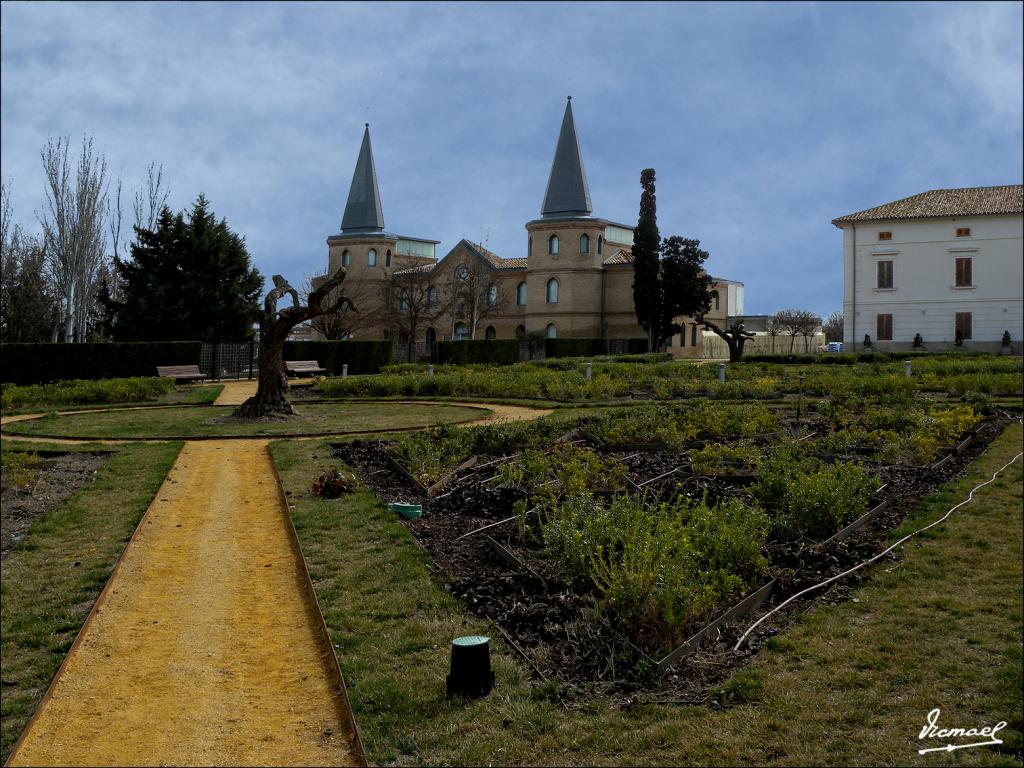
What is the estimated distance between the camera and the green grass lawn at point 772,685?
→ 4625mm

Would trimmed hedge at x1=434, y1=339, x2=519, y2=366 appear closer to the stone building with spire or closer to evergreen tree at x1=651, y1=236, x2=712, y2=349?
evergreen tree at x1=651, y1=236, x2=712, y2=349

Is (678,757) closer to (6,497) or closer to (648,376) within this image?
(6,497)

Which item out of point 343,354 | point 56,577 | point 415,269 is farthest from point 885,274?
point 56,577

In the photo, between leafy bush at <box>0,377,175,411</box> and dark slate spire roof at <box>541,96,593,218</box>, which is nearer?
leafy bush at <box>0,377,175,411</box>

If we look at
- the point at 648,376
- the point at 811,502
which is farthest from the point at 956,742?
the point at 648,376

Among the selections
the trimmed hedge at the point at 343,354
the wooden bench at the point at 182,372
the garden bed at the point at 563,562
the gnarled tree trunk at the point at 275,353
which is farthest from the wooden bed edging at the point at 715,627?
the trimmed hedge at the point at 343,354

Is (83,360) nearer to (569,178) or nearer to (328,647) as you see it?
(328,647)

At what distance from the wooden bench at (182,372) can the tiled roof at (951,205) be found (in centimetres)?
3045

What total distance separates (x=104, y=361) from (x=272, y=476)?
20.4 metres

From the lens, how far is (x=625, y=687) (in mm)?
5297

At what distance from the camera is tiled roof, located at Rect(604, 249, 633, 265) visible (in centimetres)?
6004

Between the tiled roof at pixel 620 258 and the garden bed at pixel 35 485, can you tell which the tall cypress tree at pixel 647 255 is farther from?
the garden bed at pixel 35 485

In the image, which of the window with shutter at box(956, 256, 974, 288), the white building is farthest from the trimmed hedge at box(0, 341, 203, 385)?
the window with shutter at box(956, 256, 974, 288)

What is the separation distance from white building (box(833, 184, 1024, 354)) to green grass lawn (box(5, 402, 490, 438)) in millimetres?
31000
